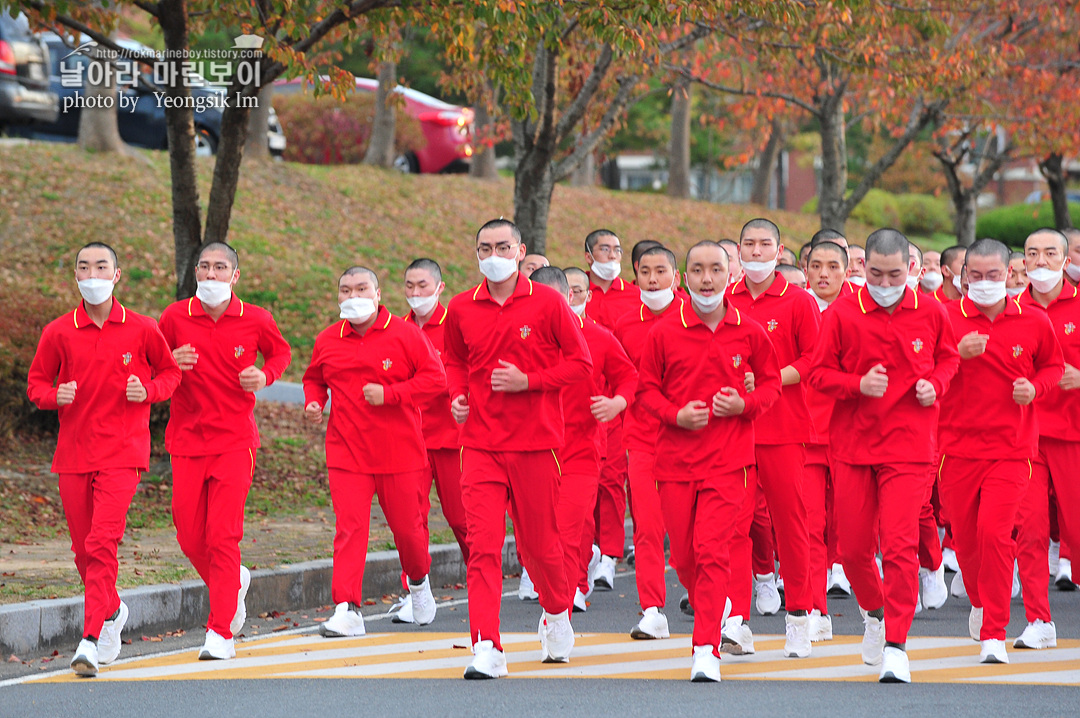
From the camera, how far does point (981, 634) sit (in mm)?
7613

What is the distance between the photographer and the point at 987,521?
7.68 m

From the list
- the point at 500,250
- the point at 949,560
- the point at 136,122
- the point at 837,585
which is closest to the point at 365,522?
the point at 500,250

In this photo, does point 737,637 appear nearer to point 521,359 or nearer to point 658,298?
point 521,359

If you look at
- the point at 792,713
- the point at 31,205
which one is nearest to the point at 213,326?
the point at 792,713

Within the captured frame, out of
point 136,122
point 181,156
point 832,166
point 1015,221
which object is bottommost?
point 181,156

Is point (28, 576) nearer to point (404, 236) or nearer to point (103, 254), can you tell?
point (103, 254)

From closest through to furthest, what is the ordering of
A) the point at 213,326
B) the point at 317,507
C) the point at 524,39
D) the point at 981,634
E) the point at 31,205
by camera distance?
the point at 981,634 < the point at 213,326 < the point at 524,39 < the point at 317,507 < the point at 31,205

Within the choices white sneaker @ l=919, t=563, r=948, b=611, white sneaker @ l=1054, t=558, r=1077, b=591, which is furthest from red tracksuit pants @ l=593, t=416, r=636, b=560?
white sneaker @ l=1054, t=558, r=1077, b=591

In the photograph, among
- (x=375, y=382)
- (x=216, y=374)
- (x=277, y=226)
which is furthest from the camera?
(x=277, y=226)

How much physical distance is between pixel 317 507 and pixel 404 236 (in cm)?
1063

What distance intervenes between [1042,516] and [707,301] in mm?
2337

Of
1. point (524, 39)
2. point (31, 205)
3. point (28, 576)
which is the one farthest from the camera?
point (31, 205)

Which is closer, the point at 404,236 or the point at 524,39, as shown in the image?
the point at 524,39

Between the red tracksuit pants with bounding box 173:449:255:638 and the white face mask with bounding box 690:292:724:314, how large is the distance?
2.69 meters
